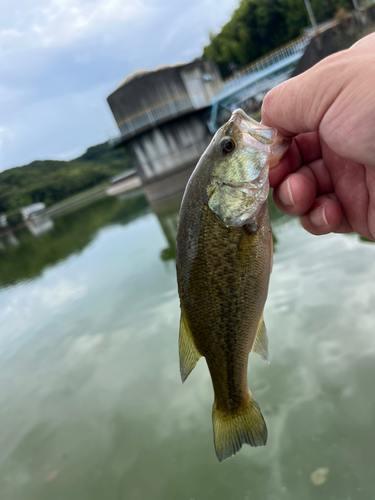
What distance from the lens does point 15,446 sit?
5035 millimetres

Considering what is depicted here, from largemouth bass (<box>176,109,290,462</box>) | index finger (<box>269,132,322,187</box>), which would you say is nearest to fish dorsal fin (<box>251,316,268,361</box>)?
largemouth bass (<box>176,109,290,462</box>)

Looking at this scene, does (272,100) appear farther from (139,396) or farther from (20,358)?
(20,358)

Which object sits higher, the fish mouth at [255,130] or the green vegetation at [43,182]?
the green vegetation at [43,182]

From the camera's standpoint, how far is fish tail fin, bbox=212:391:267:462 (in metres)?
1.93

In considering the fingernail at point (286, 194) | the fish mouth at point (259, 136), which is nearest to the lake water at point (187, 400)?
the fingernail at point (286, 194)

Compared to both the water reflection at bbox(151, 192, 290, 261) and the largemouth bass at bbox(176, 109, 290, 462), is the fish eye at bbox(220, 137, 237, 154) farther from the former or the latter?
the water reflection at bbox(151, 192, 290, 261)

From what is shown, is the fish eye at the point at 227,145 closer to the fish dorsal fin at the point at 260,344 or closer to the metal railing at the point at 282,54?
the fish dorsal fin at the point at 260,344

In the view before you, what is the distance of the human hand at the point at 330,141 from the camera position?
153cm

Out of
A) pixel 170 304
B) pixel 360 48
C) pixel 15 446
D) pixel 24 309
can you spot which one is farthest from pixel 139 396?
pixel 24 309

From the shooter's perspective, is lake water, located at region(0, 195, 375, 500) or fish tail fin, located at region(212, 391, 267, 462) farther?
lake water, located at region(0, 195, 375, 500)

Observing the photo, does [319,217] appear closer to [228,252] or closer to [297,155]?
[297,155]

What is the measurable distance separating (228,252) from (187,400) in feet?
11.3

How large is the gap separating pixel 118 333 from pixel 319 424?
4666 millimetres

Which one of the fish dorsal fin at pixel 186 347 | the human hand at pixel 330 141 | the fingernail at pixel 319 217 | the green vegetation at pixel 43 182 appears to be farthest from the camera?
the green vegetation at pixel 43 182
